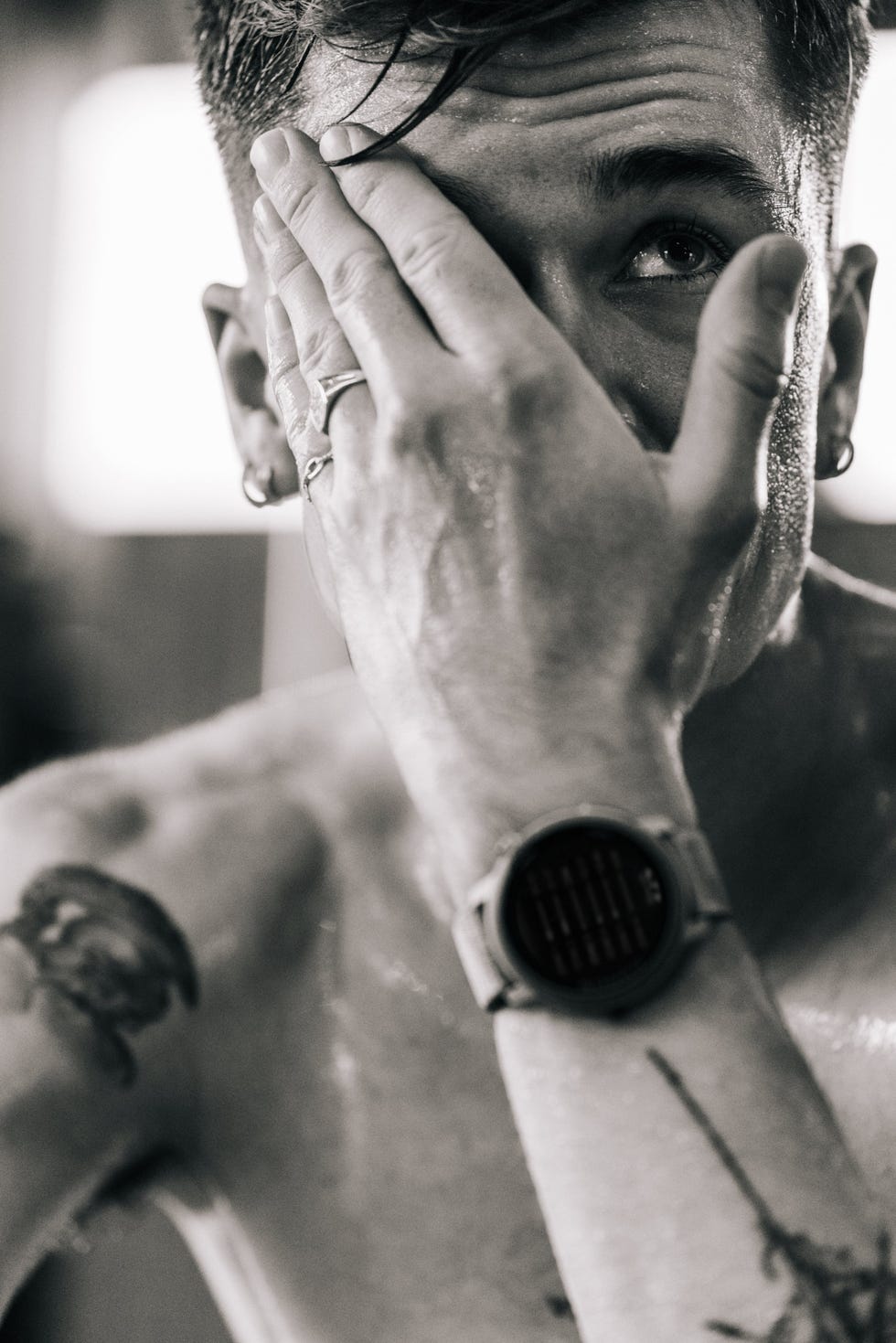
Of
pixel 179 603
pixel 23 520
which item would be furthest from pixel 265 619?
pixel 23 520

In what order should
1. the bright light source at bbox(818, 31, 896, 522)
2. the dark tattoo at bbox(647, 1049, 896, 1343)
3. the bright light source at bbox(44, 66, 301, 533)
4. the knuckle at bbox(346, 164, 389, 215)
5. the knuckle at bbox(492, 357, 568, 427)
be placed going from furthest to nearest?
1. the bright light source at bbox(44, 66, 301, 533)
2. the bright light source at bbox(818, 31, 896, 522)
3. the knuckle at bbox(346, 164, 389, 215)
4. the knuckle at bbox(492, 357, 568, 427)
5. the dark tattoo at bbox(647, 1049, 896, 1343)

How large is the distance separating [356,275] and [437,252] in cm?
6

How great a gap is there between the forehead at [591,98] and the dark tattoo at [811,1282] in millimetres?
673

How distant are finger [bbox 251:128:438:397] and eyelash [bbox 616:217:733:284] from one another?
8.7 inches

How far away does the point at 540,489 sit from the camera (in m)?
0.88

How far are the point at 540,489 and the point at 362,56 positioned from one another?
18.2 inches

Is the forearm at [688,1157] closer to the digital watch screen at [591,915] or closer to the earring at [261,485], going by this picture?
the digital watch screen at [591,915]

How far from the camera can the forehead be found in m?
1.05

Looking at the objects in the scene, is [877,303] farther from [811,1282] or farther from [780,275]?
[811,1282]

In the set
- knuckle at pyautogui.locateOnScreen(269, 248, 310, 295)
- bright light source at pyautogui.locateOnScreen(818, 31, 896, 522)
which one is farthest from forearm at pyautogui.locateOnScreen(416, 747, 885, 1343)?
bright light source at pyautogui.locateOnScreen(818, 31, 896, 522)

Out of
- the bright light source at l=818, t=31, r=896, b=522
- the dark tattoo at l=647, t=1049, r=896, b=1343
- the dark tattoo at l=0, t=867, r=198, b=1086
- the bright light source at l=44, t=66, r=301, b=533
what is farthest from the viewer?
the bright light source at l=44, t=66, r=301, b=533

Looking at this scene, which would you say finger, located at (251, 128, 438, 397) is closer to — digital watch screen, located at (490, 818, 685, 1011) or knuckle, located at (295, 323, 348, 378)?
knuckle, located at (295, 323, 348, 378)

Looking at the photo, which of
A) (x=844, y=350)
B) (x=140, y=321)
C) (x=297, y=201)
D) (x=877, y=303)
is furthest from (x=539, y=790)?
(x=140, y=321)

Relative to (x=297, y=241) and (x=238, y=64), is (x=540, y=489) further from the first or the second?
(x=238, y=64)
